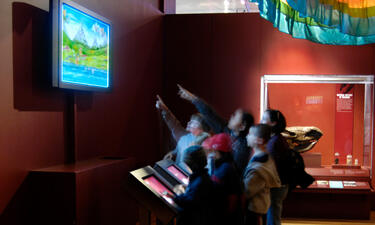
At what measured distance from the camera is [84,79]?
3.82 m

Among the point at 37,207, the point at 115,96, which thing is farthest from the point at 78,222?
the point at 115,96

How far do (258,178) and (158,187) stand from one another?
2.47 ft

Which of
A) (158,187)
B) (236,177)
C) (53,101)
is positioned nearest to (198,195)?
(236,177)

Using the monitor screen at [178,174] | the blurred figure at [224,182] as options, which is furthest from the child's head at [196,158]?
the monitor screen at [178,174]

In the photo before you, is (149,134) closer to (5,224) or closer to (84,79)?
(84,79)

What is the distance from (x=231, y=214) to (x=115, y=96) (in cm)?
249

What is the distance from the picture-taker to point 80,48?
12.2 feet

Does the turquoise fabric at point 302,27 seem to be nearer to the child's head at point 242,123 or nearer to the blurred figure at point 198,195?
the child's head at point 242,123

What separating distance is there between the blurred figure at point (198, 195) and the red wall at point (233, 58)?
3.65 meters

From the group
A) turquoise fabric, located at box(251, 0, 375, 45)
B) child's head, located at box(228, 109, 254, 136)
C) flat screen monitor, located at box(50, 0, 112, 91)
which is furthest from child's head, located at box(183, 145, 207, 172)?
turquoise fabric, located at box(251, 0, 375, 45)

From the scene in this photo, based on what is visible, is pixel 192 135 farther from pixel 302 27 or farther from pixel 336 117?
pixel 336 117

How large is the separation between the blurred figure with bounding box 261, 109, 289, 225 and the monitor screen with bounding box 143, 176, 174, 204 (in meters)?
1.01

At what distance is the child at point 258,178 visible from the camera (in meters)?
3.04

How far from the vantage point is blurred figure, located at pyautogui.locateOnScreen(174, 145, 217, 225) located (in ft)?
8.87
